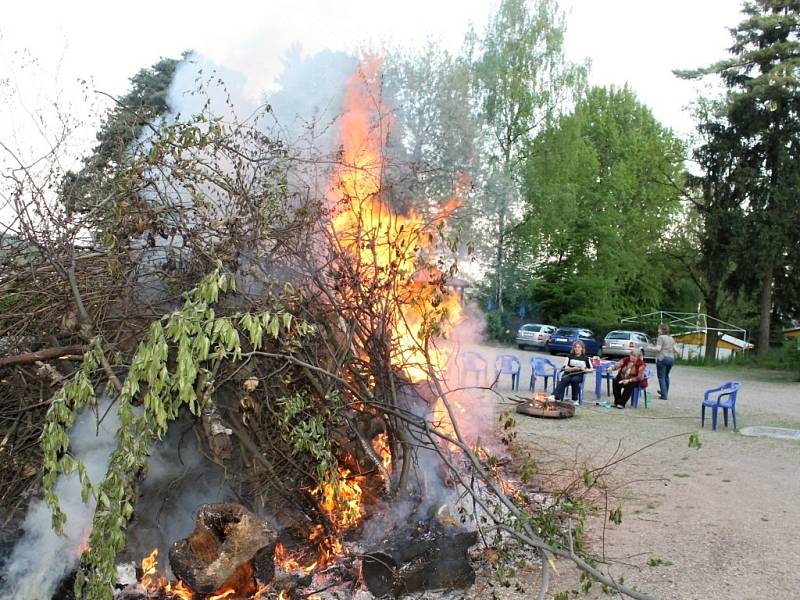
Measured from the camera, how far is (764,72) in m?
20.4

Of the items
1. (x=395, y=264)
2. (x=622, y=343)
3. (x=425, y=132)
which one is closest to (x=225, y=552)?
(x=395, y=264)

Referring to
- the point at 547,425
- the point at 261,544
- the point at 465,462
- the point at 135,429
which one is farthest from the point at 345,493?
the point at 547,425

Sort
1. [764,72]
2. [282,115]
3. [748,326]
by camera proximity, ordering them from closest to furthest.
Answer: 1. [282,115]
2. [764,72]
3. [748,326]

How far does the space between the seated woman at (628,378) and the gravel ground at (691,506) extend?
44cm

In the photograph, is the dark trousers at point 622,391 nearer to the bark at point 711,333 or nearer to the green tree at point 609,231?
the bark at point 711,333

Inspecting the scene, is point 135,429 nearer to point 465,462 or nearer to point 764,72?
point 465,462

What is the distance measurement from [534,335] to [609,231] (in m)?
7.37

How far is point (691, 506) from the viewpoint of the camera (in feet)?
18.4

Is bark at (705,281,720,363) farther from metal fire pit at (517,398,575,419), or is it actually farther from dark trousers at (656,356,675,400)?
metal fire pit at (517,398,575,419)

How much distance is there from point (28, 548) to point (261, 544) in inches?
53.2

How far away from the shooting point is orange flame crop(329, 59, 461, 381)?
473 centimetres

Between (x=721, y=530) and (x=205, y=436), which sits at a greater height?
(x=205, y=436)

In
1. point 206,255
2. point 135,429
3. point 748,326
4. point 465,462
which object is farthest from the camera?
point 748,326

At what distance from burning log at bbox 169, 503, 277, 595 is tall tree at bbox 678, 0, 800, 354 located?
20.7 meters
